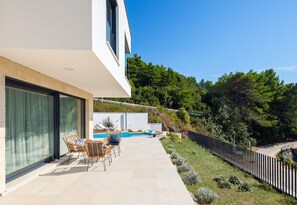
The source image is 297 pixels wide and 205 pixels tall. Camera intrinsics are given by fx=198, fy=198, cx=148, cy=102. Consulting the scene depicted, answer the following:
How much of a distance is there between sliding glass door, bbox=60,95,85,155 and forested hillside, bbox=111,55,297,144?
1622 cm

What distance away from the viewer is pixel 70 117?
332 inches

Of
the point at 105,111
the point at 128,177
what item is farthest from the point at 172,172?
the point at 105,111

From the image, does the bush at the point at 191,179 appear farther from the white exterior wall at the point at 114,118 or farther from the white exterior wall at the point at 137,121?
the white exterior wall at the point at 137,121

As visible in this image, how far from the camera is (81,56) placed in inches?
141

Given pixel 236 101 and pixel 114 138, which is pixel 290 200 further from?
pixel 236 101

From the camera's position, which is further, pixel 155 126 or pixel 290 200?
pixel 155 126

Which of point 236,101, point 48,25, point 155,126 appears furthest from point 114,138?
point 236,101

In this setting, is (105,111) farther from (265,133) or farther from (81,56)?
(265,133)

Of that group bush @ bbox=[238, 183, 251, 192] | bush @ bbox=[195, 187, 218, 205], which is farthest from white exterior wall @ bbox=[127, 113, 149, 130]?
bush @ bbox=[195, 187, 218, 205]

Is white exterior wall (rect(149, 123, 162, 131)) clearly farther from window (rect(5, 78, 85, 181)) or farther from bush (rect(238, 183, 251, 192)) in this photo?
bush (rect(238, 183, 251, 192))

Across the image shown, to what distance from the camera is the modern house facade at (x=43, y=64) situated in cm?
317

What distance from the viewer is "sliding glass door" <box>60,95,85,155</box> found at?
7520mm

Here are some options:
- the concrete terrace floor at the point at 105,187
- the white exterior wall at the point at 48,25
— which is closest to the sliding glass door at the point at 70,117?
the concrete terrace floor at the point at 105,187

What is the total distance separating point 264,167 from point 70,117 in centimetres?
742
